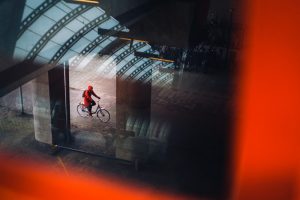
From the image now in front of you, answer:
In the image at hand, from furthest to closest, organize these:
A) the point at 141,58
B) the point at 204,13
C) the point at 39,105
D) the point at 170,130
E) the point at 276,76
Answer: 1. the point at 39,105
2. the point at 170,130
3. the point at 141,58
4. the point at 204,13
5. the point at 276,76

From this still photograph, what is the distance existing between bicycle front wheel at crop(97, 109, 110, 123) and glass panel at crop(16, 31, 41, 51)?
110cm

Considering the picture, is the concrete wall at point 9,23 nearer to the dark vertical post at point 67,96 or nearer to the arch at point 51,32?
the arch at point 51,32

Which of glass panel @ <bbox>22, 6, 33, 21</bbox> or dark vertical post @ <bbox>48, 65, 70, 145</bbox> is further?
glass panel @ <bbox>22, 6, 33, 21</bbox>

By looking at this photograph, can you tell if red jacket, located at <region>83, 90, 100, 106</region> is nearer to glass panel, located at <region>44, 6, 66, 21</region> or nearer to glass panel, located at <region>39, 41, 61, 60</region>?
glass panel, located at <region>39, 41, 61, 60</region>

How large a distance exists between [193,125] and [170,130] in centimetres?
28

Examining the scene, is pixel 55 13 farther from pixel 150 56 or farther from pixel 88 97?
pixel 150 56

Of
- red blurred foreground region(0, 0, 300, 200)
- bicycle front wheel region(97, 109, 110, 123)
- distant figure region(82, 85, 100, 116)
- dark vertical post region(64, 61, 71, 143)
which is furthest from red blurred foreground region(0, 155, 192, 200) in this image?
red blurred foreground region(0, 0, 300, 200)

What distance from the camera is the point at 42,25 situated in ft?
11.0

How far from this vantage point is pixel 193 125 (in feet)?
9.21

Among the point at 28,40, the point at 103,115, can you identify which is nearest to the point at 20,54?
the point at 28,40

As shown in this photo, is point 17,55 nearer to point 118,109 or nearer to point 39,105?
point 39,105

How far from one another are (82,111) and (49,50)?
2.64ft

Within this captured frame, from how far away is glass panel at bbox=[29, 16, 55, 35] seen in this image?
10.8 feet

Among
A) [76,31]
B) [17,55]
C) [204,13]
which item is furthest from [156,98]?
[17,55]
